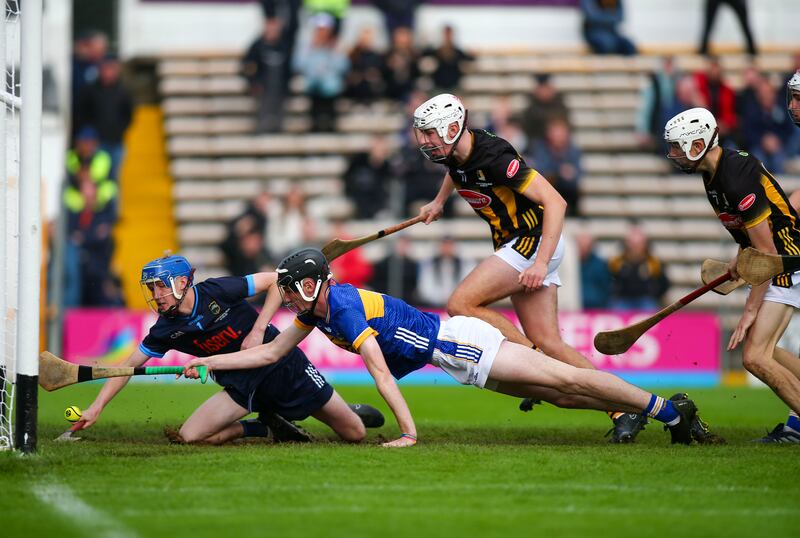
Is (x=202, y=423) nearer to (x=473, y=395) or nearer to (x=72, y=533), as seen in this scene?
(x=72, y=533)

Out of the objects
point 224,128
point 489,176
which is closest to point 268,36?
point 224,128

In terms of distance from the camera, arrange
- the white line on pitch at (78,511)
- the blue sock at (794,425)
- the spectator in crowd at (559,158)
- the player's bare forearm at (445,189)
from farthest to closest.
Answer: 1. the spectator in crowd at (559,158)
2. the player's bare forearm at (445,189)
3. the blue sock at (794,425)
4. the white line on pitch at (78,511)

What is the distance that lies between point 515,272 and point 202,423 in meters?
2.33

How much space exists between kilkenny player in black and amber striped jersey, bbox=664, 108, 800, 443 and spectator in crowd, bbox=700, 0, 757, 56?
41.8 ft

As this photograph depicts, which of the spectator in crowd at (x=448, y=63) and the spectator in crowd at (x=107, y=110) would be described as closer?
the spectator in crowd at (x=107, y=110)

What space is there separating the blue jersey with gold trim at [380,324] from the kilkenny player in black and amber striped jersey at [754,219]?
6.70 feet

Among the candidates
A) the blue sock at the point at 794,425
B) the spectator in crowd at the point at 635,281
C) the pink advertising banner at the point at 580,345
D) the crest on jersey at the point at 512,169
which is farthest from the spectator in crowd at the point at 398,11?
the blue sock at the point at 794,425

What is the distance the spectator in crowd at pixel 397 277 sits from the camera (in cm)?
1530

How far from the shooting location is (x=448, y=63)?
1873 cm

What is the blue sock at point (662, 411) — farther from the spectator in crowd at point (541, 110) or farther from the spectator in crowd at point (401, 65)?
the spectator in crowd at point (401, 65)

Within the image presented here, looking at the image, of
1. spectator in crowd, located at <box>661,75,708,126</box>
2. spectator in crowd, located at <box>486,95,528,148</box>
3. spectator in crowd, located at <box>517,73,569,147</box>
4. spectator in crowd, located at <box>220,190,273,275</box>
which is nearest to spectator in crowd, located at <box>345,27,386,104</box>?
spectator in crowd, located at <box>486,95,528,148</box>

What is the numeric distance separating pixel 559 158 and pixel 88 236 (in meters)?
6.68

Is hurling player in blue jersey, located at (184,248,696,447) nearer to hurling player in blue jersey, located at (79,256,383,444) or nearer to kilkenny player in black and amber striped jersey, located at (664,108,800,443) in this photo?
hurling player in blue jersey, located at (79,256,383,444)

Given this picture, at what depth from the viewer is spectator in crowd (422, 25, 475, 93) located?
61.3 feet
